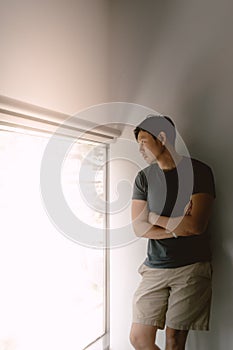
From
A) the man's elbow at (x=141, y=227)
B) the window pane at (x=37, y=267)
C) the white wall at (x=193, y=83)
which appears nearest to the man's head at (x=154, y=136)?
the white wall at (x=193, y=83)

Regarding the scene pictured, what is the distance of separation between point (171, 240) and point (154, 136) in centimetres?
53

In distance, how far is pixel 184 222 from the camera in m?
1.50

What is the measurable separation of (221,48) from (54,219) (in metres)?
1.30

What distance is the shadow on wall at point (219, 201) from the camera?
5.50 ft

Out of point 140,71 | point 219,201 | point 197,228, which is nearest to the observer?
point 197,228

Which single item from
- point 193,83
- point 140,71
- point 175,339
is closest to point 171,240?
point 175,339

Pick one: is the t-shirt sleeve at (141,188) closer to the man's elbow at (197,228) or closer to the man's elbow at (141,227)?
the man's elbow at (141,227)

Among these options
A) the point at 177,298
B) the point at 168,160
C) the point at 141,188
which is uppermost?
the point at 168,160

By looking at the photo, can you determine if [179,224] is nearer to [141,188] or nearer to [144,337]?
[141,188]

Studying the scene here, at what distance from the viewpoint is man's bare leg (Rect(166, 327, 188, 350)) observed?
1.54 meters

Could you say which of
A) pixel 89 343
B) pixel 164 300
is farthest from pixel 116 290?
pixel 164 300

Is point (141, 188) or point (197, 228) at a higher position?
point (141, 188)

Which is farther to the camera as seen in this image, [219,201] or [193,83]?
[193,83]

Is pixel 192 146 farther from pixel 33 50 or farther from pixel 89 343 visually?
pixel 89 343
